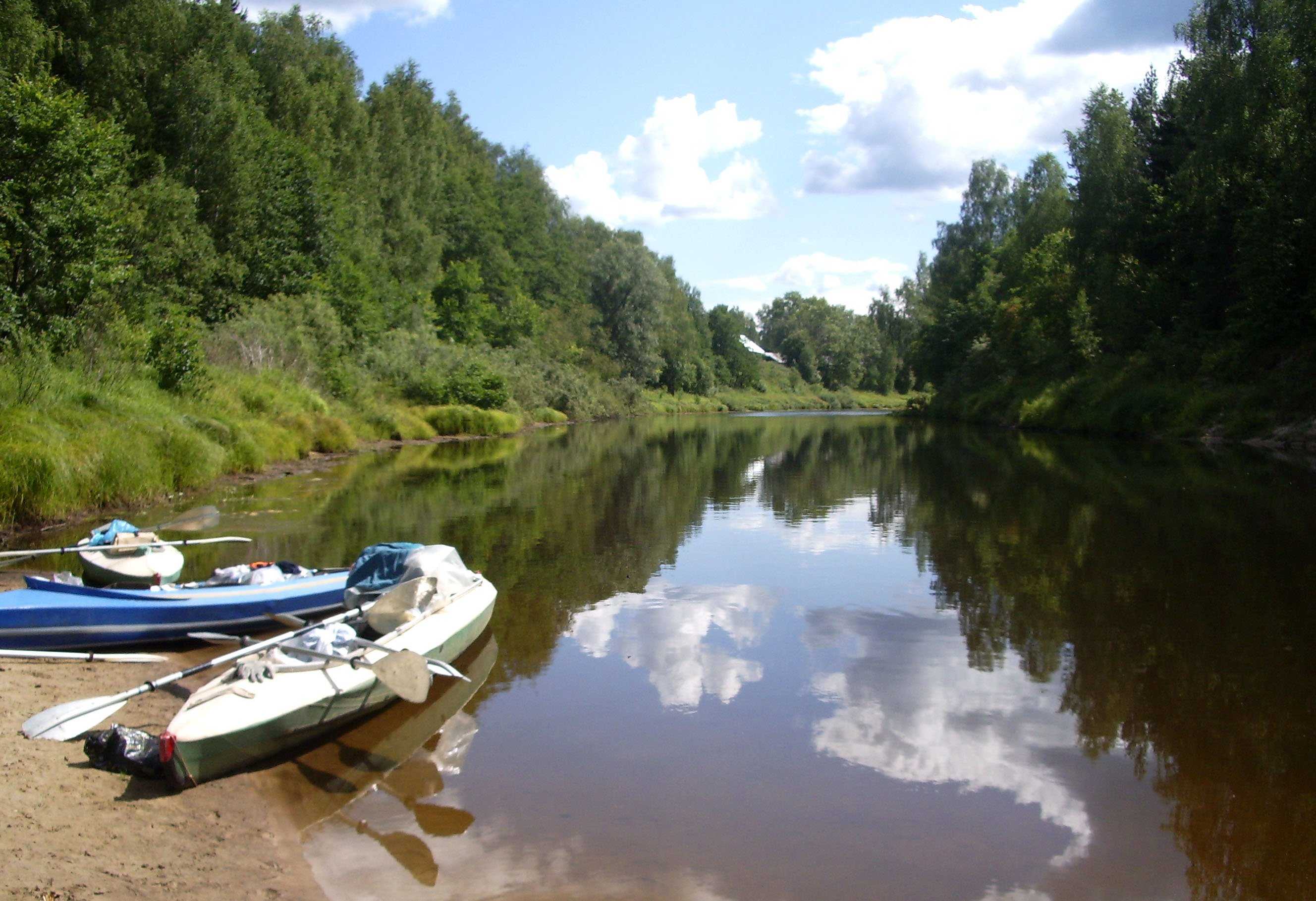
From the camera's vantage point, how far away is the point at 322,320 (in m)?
34.4

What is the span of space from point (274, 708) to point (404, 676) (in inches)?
31.2

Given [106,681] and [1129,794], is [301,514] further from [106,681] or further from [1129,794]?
[1129,794]

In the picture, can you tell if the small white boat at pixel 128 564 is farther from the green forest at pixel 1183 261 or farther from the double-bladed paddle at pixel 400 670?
the green forest at pixel 1183 261

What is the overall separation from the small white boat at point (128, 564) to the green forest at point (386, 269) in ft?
14.9

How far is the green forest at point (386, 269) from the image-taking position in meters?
18.5

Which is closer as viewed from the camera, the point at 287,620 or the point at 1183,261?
the point at 287,620

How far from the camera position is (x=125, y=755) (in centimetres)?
579

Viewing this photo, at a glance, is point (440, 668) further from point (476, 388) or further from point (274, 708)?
point (476, 388)

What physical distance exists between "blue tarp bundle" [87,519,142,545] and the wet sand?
3748 mm

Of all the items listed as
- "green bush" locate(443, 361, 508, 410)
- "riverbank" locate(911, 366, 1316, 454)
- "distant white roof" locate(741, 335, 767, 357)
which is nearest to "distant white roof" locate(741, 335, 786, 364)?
"distant white roof" locate(741, 335, 767, 357)

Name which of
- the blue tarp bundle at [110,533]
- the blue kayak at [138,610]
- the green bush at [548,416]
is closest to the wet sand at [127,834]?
the blue kayak at [138,610]

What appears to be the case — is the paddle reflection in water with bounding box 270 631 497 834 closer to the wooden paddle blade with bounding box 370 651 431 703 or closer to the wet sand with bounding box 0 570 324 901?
the wet sand with bounding box 0 570 324 901

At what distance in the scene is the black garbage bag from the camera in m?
5.80

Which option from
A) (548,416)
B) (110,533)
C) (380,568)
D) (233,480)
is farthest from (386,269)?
(380,568)
